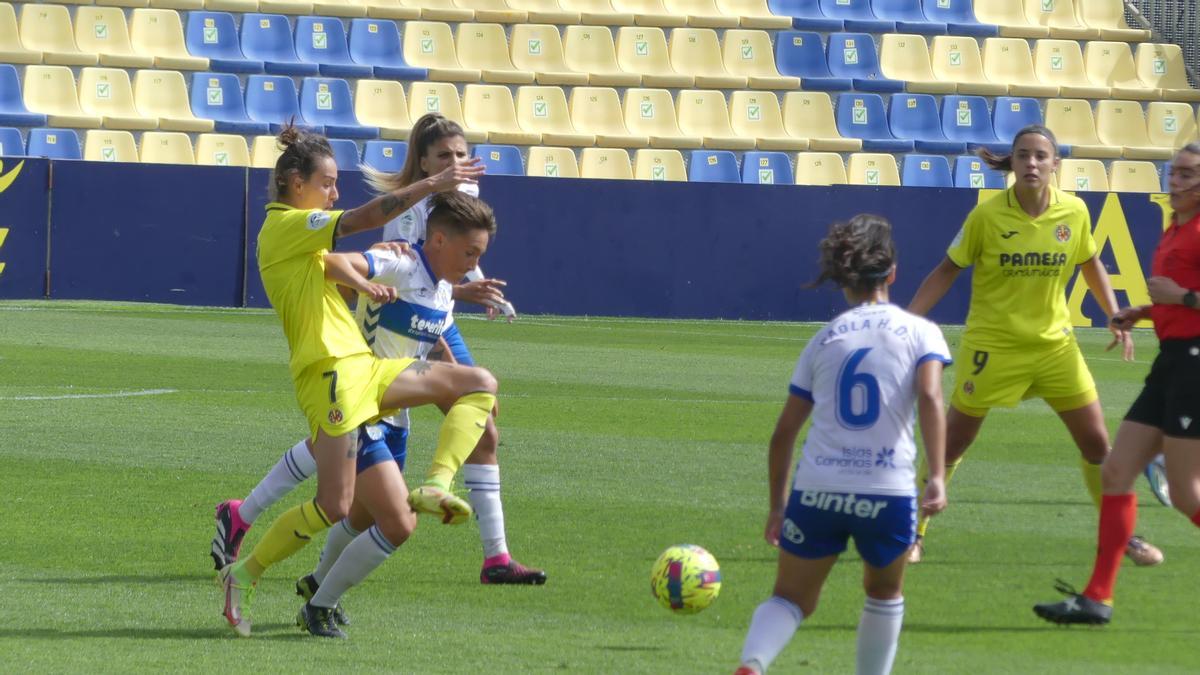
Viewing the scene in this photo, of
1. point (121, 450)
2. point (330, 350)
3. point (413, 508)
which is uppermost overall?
point (330, 350)

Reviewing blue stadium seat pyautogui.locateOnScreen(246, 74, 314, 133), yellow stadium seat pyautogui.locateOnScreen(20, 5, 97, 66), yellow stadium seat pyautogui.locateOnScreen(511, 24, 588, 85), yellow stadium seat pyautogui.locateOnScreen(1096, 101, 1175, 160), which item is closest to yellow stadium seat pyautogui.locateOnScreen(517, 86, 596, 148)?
yellow stadium seat pyautogui.locateOnScreen(511, 24, 588, 85)

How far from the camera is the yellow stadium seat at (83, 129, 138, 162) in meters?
23.2

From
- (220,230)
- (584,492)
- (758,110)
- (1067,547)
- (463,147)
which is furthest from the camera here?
(758,110)

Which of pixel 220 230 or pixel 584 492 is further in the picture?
pixel 220 230

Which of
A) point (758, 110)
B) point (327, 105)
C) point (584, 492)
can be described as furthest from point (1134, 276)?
point (584, 492)

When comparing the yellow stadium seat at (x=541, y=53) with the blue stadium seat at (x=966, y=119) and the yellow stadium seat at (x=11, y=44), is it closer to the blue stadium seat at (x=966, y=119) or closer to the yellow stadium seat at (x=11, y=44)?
the blue stadium seat at (x=966, y=119)

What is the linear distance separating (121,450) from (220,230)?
36.8ft

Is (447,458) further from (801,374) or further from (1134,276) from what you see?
(1134,276)

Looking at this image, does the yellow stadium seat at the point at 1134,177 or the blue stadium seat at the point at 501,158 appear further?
the yellow stadium seat at the point at 1134,177

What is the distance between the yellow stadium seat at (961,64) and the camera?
27.3 metres

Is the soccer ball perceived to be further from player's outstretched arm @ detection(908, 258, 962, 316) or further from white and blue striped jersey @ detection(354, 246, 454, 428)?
player's outstretched arm @ detection(908, 258, 962, 316)

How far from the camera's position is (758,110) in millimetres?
26344

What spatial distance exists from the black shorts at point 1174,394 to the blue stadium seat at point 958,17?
21979 mm

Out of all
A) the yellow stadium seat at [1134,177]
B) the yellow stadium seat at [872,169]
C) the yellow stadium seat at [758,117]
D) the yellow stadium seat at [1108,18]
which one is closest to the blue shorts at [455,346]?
the yellow stadium seat at [872,169]
